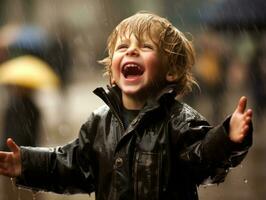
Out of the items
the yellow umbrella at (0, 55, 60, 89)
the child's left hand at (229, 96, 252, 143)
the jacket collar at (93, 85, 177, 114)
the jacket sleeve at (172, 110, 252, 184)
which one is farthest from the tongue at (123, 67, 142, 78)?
the yellow umbrella at (0, 55, 60, 89)

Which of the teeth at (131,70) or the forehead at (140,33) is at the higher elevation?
the forehead at (140,33)

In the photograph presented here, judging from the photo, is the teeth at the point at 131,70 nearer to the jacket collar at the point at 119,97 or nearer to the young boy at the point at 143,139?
the young boy at the point at 143,139

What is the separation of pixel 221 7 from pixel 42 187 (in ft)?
34.4

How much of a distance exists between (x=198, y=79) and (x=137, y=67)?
11.9 metres

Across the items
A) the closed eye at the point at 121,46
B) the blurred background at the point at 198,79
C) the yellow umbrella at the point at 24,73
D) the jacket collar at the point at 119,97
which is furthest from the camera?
the yellow umbrella at the point at 24,73

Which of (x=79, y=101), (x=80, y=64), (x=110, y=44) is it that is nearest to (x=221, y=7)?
(x=79, y=101)

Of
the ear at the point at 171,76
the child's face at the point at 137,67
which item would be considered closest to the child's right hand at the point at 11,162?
the child's face at the point at 137,67

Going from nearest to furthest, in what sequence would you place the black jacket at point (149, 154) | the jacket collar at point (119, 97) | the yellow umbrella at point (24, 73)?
the black jacket at point (149, 154) → the jacket collar at point (119, 97) → the yellow umbrella at point (24, 73)

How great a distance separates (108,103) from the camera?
14.5 feet

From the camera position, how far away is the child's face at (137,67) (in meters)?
4.39

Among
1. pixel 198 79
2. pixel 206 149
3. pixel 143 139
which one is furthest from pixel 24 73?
pixel 198 79

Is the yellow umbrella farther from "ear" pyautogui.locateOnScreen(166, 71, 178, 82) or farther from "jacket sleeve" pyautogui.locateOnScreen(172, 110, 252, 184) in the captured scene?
"jacket sleeve" pyautogui.locateOnScreen(172, 110, 252, 184)

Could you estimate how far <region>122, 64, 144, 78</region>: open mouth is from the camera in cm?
442

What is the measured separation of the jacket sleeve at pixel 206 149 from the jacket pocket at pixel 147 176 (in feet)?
0.46
